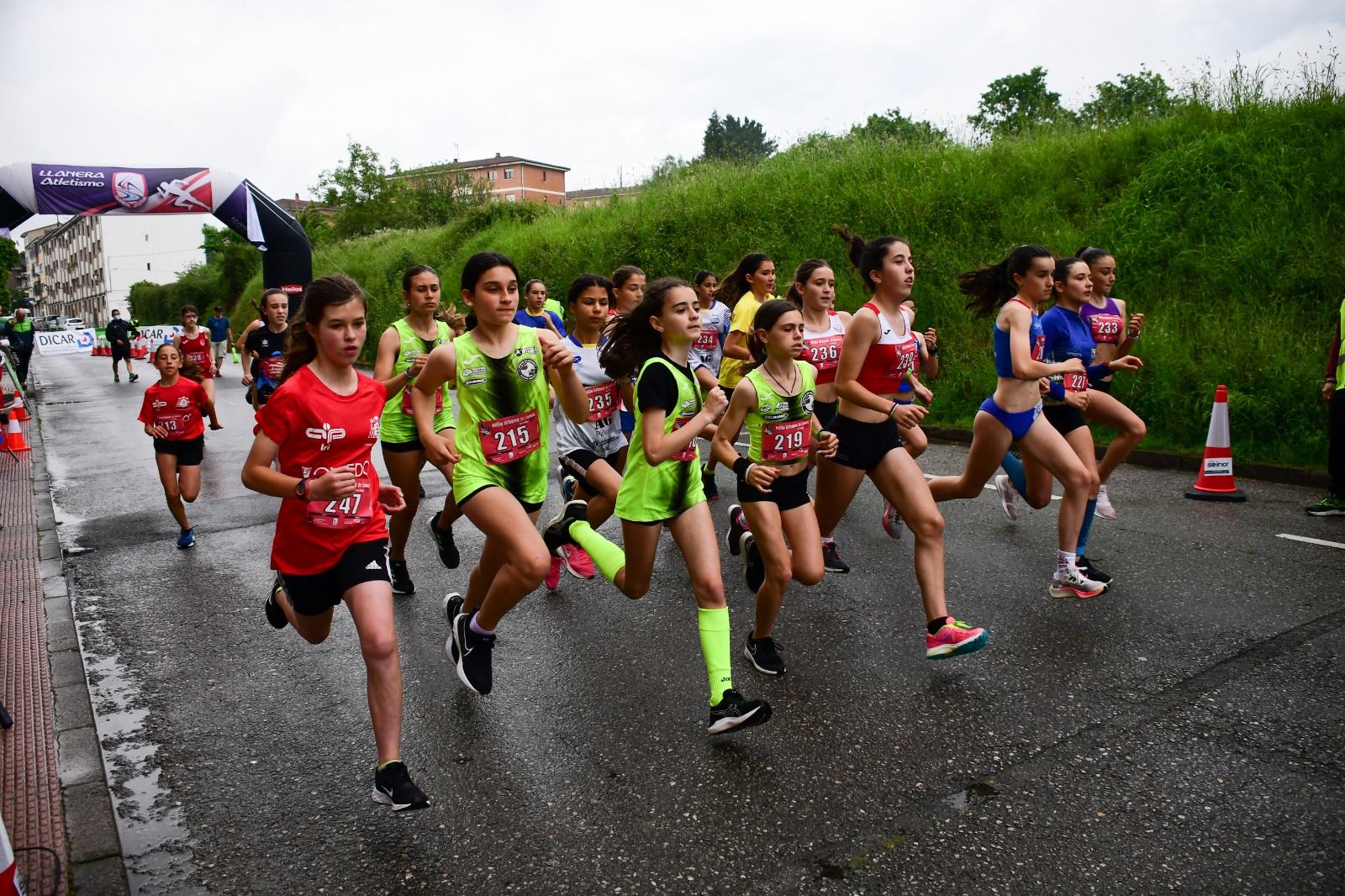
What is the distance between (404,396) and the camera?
21.4 feet

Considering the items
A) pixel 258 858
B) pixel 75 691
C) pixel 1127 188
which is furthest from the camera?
pixel 1127 188

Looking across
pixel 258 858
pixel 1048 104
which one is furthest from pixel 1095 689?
pixel 1048 104

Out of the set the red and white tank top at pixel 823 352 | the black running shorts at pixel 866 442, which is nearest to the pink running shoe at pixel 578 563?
the red and white tank top at pixel 823 352

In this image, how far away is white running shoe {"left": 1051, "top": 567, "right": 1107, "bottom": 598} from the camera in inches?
226

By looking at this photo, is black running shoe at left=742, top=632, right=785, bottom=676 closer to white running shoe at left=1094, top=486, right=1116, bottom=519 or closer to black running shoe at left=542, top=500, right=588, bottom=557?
black running shoe at left=542, top=500, right=588, bottom=557

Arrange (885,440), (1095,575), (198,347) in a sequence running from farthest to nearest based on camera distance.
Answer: (198,347) → (1095,575) → (885,440)

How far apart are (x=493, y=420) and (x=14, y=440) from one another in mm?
12503

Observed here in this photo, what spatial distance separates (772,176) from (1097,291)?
14559 mm

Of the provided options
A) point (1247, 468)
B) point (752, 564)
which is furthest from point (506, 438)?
point (1247, 468)

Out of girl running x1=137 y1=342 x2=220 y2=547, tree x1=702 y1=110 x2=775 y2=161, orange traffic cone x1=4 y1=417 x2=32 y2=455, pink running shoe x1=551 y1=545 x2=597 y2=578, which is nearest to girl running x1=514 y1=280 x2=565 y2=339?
girl running x1=137 y1=342 x2=220 y2=547

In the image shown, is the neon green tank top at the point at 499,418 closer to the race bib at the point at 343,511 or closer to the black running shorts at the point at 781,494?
the race bib at the point at 343,511

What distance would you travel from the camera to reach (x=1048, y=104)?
18.7m

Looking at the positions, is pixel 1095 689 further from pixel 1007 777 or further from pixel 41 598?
pixel 41 598

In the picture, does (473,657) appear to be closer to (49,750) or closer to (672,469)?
(672,469)
